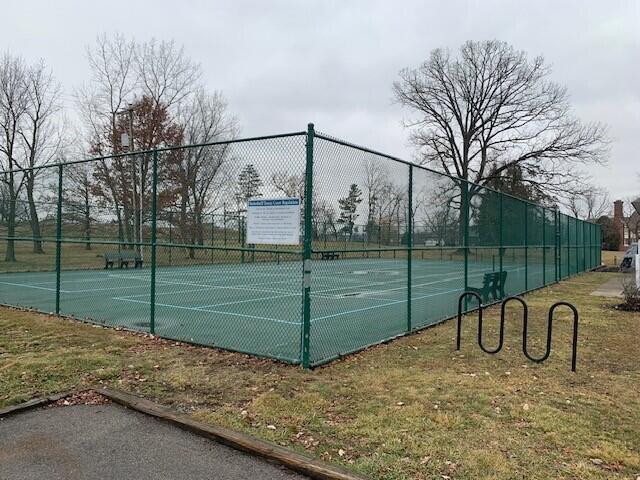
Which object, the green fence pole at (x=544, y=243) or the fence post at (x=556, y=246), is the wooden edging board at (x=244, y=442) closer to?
the green fence pole at (x=544, y=243)

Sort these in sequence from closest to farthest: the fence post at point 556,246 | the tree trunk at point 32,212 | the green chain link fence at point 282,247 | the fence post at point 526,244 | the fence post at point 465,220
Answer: the green chain link fence at point 282,247, the fence post at point 465,220, the fence post at point 526,244, the tree trunk at point 32,212, the fence post at point 556,246

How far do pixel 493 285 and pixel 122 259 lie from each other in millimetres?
15976

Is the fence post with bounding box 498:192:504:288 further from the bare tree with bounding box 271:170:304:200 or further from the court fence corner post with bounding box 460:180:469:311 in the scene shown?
the bare tree with bounding box 271:170:304:200

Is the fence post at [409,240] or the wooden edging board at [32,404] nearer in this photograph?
the wooden edging board at [32,404]

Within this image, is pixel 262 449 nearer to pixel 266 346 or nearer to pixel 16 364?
pixel 266 346

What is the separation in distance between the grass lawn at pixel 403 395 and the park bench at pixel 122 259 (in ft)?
45.1

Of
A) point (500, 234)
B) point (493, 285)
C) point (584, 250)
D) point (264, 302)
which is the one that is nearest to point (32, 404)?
point (264, 302)

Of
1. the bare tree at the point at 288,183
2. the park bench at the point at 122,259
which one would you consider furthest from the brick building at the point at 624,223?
the bare tree at the point at 288,183

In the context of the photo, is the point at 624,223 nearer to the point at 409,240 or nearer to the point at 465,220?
the point at 465,220

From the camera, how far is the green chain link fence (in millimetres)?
6301

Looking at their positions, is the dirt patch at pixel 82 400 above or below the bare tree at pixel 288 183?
below

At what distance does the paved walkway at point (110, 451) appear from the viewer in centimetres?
329

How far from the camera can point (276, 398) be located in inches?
183

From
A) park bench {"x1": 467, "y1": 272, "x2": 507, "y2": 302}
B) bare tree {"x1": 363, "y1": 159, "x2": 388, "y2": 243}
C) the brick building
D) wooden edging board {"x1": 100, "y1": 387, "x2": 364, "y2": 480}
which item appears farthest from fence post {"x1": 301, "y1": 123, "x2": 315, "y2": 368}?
the brick building
